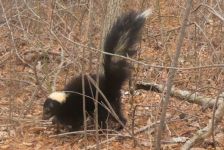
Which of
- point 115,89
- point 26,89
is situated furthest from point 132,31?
point 26,89

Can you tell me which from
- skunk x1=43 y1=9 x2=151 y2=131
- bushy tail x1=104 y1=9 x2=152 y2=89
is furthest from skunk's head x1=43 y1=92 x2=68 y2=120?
bushy tail x1=104 y1=9 x2=152 y2=89

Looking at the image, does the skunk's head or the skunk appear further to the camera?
the skunk's head

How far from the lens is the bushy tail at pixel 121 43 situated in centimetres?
439

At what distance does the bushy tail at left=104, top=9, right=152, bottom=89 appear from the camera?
439 cm

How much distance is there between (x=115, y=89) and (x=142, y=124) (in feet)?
1.83

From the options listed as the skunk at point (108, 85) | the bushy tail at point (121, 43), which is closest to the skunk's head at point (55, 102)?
the skunk at point (108, 85)

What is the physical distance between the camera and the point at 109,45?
14.8 ft

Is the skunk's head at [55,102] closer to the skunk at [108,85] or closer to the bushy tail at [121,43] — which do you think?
the skunk at [108,85]

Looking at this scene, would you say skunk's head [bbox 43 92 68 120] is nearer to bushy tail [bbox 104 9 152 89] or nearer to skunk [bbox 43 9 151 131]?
skunk [bbox 43 9 151 131]

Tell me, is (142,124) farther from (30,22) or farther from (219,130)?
(30,22)

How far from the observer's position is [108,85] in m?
4.67

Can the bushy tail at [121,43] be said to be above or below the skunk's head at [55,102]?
above

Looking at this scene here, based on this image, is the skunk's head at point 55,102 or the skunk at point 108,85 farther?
Answer: the skunk's head at point 55,102

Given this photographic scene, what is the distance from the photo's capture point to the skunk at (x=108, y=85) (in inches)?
174
